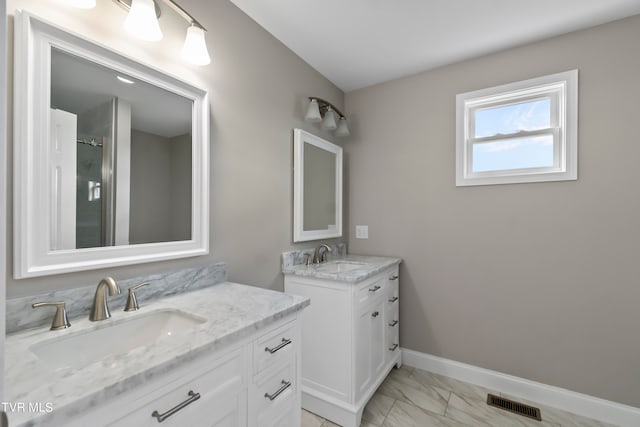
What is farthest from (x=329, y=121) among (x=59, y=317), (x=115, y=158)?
(x=59, y=317)

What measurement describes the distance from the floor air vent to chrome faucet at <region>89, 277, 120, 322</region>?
7.61 feet

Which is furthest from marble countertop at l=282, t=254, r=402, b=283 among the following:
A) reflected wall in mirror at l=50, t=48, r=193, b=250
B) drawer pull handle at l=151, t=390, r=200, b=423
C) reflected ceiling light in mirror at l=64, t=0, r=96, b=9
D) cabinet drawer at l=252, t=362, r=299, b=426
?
reflected ceiling light in mirror at l=64, t=0, r=96, b=9

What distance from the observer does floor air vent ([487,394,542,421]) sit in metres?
1.79

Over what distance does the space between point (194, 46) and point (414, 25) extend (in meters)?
1.38

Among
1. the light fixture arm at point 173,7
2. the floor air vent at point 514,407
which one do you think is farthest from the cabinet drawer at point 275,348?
the floor air vent at point 514,407

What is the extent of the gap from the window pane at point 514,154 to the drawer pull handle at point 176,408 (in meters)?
2.30

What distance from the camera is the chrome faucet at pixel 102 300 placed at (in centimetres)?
97

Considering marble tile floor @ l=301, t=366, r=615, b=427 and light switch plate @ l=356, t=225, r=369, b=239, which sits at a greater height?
light switch plate @ l=356, t=225, r=369, b=239

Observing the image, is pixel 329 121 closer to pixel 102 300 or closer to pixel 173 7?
pixel 173 7

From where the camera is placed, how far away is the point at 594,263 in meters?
1.79

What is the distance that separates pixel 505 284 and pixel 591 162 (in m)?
0.97

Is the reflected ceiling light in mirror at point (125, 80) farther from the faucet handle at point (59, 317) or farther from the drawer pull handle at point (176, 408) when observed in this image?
the drawer pull handle at point (176, 408)

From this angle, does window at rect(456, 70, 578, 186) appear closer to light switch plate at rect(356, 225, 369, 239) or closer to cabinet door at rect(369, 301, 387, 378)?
light switch plate at rect(356, 225, 369, 239)

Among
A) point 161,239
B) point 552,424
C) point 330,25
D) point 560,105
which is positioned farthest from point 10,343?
point 560,105
